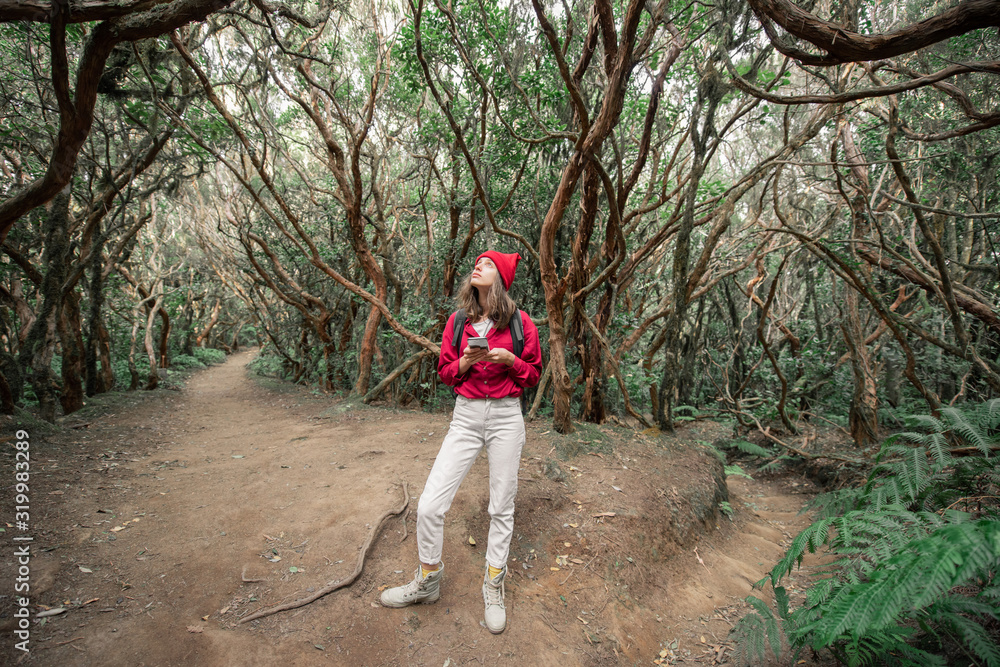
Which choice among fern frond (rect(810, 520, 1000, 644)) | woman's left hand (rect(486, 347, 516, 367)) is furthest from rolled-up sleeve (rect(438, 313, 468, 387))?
fern frond (rect(810, 520, 1000, 644))

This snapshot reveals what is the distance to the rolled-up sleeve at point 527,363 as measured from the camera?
8.79 feet

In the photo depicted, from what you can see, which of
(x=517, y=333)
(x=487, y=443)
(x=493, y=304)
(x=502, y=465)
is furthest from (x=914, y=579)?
(x=493, y=304)

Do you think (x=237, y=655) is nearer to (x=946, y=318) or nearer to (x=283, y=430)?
(x=283, y=430)

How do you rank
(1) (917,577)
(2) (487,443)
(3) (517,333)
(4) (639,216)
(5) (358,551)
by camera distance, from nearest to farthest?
1. (1) (917,577)
2. (2) (487,443)
3. (3) (517,333)
4. (5) (358,551)
5. (4) (639,216)

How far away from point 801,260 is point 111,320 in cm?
1714

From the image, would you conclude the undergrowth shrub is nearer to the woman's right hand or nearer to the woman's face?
the woman's right hand

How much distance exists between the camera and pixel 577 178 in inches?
165

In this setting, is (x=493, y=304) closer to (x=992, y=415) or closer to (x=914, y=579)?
(x=914, y=579)

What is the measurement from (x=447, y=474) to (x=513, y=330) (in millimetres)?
989

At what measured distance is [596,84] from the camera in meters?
6.36

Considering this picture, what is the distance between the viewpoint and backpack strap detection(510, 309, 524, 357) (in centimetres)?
277

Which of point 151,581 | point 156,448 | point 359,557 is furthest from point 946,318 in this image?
point 156,448

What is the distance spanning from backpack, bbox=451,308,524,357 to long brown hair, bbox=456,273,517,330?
0.03m

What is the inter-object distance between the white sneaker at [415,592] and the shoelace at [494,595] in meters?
0.32
